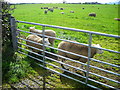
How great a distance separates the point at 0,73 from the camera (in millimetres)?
4188

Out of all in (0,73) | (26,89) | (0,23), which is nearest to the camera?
(26,89)

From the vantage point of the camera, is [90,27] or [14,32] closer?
[14,32]

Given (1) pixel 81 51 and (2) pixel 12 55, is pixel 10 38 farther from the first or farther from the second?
(1) pixel 81 51

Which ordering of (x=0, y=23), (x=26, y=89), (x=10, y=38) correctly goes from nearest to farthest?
(x=26, y=89), (x=0, y=23), (x=10, y=38)

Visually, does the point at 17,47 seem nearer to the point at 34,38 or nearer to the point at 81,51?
the point at 34,38

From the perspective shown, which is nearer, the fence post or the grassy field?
the fence post

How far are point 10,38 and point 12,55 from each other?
34.8 inches

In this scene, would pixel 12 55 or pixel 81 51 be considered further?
pixel 12 55

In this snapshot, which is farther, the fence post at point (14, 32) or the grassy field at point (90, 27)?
the grassy field at point (90, 27)

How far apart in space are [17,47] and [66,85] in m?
2.83

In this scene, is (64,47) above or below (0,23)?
below

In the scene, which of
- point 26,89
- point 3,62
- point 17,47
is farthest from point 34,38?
point 26,89

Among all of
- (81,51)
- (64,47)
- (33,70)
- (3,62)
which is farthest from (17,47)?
(81,51)

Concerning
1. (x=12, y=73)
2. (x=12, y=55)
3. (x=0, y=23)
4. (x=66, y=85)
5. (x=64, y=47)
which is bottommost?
(x=66, y=85)
